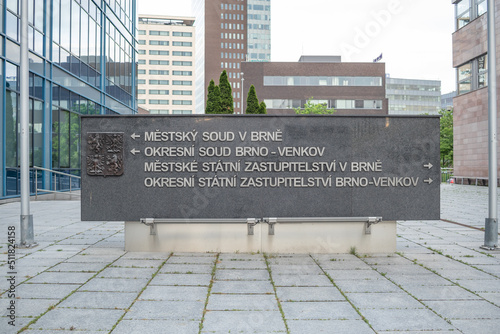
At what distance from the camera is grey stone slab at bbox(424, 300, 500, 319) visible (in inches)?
167

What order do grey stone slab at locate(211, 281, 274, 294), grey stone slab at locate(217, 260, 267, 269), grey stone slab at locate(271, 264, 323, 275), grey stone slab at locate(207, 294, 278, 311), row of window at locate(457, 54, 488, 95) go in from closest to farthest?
grey stone slab at locate(207, 294, 278, 311)
grey stone slab at locate(211, 281, 274, 294)
grey stone slab at locate(271, 264, 323, 275)
grey stone slab at locate(217, 260, 267, 269)
row of window at locate(457, 54, 488, 95)

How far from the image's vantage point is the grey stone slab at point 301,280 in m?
5.39

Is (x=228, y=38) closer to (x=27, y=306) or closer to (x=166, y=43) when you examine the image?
(x=166, y=43)

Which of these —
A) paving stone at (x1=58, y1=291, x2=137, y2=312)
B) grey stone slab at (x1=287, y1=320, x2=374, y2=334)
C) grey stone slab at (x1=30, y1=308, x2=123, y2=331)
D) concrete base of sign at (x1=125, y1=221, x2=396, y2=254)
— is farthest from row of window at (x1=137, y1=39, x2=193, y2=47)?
grey stone slab at (x1=287, y1=320, x2=374, y2=334)

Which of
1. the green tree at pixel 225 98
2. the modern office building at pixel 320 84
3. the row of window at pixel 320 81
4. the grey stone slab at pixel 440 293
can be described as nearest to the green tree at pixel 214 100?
the green tree at pixel 225 98

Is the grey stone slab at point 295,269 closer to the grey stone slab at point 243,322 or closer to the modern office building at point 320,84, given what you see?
the grey stone slab at point 243,322

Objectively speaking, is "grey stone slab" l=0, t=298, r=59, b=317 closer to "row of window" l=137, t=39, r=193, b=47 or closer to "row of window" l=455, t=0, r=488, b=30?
"row of window" l=455, t=0, r=488, b=30

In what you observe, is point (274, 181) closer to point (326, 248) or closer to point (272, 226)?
point (272, 226)

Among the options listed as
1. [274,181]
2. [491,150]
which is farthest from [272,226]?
[491,150]

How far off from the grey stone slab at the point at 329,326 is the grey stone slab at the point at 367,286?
1104 millimetres

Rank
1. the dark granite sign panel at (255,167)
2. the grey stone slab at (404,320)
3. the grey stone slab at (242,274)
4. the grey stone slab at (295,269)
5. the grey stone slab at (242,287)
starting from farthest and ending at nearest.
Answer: the dark granite sign panel at (255,167)
the grey stone slab at (295,269)
the grey stone slab at (242,274)
the grey stone slab at (242,287)
the grey stone slab at (404,320)

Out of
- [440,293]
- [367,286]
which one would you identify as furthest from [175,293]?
[440,293]

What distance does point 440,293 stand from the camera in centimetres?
502

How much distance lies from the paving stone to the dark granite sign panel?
2.52 m
